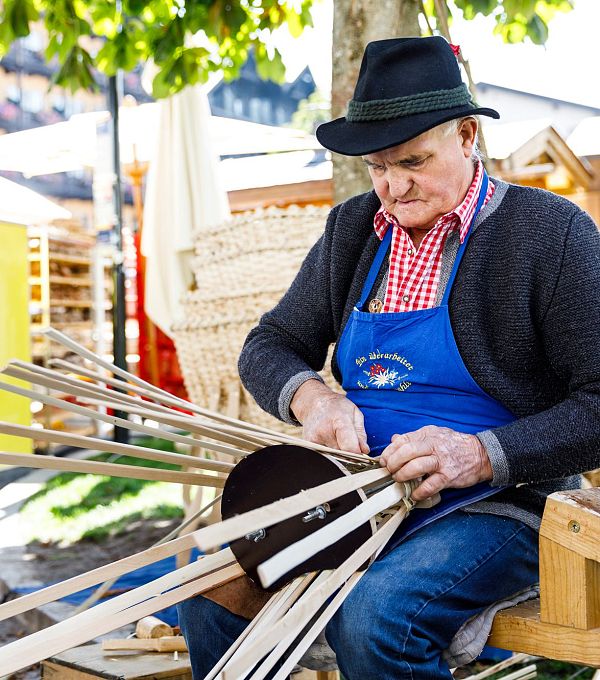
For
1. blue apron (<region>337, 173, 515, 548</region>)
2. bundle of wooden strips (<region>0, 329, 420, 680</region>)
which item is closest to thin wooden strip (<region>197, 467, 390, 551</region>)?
bundle of wooden strips (<region>0, 329, 420, 680</region>)

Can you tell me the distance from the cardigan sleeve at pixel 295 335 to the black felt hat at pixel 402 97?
1.11 feet

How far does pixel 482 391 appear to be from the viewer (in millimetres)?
1696

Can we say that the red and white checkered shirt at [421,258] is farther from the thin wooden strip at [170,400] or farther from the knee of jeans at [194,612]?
the knee of jeans at [194,612]

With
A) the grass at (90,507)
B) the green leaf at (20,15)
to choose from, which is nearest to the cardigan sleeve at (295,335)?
the green leaf at (20,15)

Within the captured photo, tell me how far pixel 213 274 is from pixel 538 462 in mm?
2000

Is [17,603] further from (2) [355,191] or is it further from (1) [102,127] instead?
(1) [102,127]

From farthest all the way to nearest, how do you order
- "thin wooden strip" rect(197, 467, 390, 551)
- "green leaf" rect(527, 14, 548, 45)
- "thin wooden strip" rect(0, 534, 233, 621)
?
"green leaf" rect(527, 14, 548, 45) → "thin wooden strip" rect(0, 534, 233, 621) → "thin wooden strip" rect(197, 467, 390, 551)

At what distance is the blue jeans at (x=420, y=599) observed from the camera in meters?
1.40

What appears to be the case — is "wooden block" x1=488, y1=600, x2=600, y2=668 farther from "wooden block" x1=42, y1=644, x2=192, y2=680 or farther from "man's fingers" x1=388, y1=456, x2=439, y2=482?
"wooden block" x1=42, y1=644, x2=192, y2=680

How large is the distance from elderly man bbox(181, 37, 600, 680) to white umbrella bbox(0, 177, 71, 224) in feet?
15.4

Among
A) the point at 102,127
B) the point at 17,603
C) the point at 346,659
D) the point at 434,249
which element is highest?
the point at 102,127

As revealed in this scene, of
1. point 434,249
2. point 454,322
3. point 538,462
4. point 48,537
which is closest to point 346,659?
point 538,462

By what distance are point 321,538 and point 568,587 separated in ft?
1.78

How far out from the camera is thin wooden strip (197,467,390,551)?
866 millimetres
